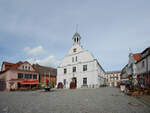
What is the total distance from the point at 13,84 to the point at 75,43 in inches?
889

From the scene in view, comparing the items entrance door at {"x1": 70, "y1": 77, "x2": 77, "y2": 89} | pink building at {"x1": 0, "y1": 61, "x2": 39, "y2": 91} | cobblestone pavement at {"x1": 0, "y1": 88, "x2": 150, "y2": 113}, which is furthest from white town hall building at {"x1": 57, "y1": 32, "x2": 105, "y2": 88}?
cobblestone pavement at {"x1": 0, "y1": 88, "x2": 150, "y2": 113}

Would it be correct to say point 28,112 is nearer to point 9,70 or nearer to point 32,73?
point 9,70

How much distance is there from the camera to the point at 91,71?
1260 inches

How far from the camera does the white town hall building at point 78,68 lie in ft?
104

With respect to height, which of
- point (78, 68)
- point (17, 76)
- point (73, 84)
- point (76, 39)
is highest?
point (76, 39)

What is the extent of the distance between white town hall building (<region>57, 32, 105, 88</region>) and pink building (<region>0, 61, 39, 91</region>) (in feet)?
31.8

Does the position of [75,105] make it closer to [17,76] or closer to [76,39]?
[17,76]

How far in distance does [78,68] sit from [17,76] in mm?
18541

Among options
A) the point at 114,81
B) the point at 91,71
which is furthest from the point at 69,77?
the point at 114,81

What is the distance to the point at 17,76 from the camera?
110 ft

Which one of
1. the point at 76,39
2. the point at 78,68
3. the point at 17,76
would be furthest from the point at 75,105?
the point at 76,39

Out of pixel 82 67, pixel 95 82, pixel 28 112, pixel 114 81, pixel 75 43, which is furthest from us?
pixel 114 81

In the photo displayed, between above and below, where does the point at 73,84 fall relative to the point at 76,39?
below

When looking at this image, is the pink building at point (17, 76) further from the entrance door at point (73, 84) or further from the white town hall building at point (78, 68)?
the entrance door at point (73, 84)
